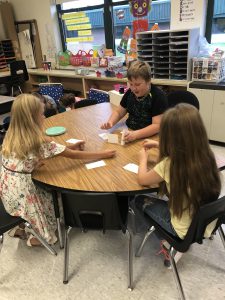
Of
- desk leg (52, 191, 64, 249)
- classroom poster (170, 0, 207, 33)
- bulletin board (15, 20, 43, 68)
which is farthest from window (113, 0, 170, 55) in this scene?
desk leg (52, 191, 64, 249)

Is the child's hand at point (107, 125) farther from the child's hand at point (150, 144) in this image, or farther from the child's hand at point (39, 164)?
the child's hand at point (39, 164)

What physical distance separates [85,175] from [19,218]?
517mm

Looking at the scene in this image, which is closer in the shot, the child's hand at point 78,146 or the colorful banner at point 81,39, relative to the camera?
the child's hand at point 78,146

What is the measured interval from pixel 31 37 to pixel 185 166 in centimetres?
508

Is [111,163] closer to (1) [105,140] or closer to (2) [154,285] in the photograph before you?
(1) [105,140]

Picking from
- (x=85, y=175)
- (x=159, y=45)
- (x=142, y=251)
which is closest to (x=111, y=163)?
(x=85, y=175)

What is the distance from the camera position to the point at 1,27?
543cm

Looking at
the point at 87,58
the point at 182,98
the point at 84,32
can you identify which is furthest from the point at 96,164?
the point at 84,32

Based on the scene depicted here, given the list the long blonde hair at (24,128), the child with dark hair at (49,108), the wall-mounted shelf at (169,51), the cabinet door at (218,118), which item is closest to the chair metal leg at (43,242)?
→ the long blonde hair at (24,128)

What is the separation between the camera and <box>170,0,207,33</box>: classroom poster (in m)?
3.01

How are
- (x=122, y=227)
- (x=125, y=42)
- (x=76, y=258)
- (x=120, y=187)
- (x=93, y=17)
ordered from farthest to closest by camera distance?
(x=93, y=17)
(x=125, y=42)
(x=76, y=258)
(x=122, y=227)
(x=120, y=187)

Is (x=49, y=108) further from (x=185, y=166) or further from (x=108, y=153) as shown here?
(x=185, y=166)

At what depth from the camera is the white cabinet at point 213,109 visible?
2838mm

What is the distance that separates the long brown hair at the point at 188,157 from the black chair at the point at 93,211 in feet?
1.04
